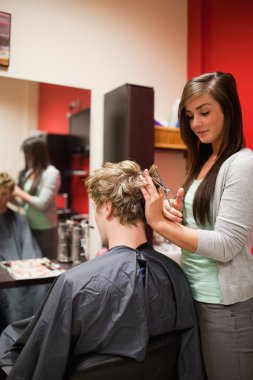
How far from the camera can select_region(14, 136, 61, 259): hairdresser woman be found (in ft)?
7.47

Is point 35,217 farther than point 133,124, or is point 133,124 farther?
point 35,217

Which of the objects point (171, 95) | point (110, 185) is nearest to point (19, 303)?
point (110, 185)

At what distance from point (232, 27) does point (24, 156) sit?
5.12 ft

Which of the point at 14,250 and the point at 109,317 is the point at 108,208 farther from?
the point at 14,250

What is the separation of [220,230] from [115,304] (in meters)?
0.41

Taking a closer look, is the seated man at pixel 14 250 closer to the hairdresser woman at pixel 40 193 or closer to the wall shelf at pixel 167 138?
the hairdresser woman at pixel 40 193

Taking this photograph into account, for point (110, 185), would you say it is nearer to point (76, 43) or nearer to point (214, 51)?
point (76, 43)

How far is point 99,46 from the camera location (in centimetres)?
243

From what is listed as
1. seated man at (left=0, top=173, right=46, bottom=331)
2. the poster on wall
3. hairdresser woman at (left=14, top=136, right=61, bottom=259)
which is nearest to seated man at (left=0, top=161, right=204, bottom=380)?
seated man at (left=0, top=173, right=46, bottom=331)

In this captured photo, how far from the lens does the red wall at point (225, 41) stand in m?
2.26

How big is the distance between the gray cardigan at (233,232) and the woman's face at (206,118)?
147mm

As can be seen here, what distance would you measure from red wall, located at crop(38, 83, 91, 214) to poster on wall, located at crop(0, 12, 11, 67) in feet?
0.80

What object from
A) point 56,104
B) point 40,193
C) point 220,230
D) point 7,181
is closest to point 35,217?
point 40,193

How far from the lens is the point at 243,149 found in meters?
1.34
